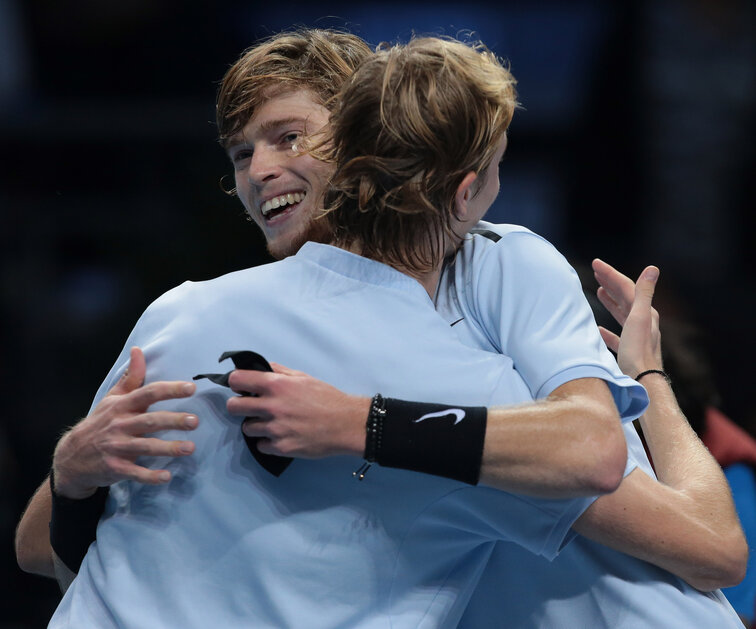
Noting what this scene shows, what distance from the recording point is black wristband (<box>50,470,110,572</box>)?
73.0 inches

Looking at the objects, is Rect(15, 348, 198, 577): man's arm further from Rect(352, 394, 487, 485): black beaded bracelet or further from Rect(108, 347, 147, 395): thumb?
Rect(352, 394, 487, 485): black beaded bracelet

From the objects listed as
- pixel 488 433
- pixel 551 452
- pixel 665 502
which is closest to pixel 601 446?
pixel 551 452

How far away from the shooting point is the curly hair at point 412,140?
5.71 feet

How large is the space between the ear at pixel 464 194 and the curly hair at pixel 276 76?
1.75 feet

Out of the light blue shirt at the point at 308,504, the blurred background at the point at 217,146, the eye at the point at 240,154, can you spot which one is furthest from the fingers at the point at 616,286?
the blurred background at the point at 217,146

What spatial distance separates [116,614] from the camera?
173cm

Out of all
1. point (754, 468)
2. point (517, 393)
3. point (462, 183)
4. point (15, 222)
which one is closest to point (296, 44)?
point (462, 183)

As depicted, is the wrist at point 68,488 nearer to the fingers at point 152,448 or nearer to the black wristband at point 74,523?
the black wristband at point 74,523

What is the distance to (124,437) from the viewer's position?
1.72 metres

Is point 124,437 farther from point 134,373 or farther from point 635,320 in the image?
point 635,320

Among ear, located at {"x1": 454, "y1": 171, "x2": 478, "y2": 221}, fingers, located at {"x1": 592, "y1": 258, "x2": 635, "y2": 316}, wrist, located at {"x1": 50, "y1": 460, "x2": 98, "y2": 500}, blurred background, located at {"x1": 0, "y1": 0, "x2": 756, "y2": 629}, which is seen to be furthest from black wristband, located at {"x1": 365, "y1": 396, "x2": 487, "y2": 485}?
blurred background, located at {"x1": 0, "y1": 0, "x2": 756, "y2": 629}

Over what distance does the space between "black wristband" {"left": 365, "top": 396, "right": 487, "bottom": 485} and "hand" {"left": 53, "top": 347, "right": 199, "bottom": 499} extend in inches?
13.6

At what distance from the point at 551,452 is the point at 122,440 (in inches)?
29.4

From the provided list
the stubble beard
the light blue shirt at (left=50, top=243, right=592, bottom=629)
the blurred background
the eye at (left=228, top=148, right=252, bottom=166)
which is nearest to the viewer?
the light blue shirt at (left=50, top=243, right=592, bottom=629)
